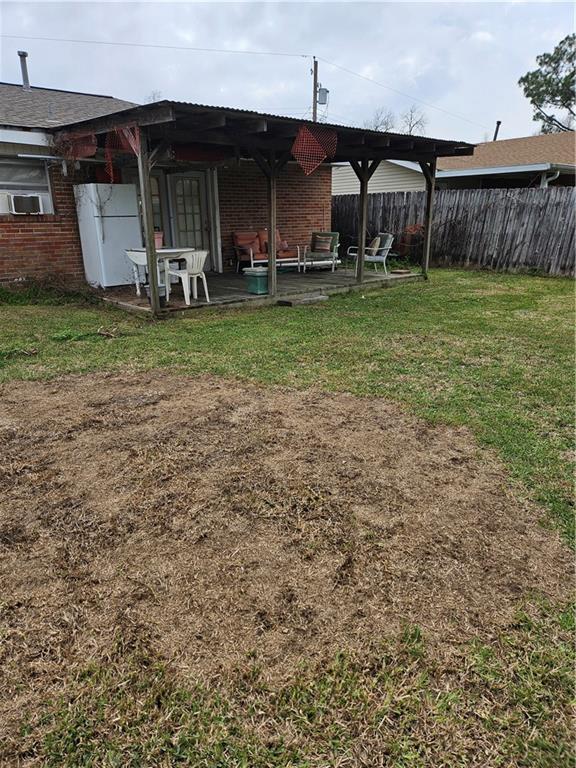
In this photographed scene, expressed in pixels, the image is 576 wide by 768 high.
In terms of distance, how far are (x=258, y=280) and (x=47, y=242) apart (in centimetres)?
361

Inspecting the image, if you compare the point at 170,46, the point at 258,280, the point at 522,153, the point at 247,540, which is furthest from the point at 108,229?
the point at 170,46

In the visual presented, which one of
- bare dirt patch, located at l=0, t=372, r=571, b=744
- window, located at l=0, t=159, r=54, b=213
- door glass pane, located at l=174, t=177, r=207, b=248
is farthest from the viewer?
door glass pane, located at l=174, t=177, r=207, b=248

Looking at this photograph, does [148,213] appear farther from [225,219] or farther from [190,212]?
[225,219]

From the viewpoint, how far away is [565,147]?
15.9m

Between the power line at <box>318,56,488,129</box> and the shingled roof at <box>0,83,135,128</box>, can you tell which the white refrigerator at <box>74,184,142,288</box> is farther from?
the power line at <box>318,56,488,129</box>

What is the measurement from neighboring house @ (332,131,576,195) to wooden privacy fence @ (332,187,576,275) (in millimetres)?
1957

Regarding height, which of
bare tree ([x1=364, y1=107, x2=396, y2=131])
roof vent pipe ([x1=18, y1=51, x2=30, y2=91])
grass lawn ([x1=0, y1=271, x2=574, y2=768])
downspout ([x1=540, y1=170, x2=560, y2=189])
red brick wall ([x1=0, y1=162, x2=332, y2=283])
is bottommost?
grass lawn ([x1=0, y1=271, x2=574, y2=768])

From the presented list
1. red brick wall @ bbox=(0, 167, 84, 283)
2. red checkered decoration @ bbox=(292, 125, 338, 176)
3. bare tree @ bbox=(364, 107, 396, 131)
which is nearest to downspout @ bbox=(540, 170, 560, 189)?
red checkered decoration @ bbox=(292, 125, 338, 176)

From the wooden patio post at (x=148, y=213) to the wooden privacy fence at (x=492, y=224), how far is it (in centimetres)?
920

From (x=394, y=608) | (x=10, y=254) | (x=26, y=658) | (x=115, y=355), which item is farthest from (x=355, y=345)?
(x=10, y=254)

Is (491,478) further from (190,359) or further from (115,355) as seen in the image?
(115,355)

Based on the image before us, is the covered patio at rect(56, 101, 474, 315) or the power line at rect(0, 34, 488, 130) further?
the power line at rect(0, 34, 488, 130)

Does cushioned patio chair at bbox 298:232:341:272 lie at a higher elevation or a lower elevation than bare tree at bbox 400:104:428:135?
lower

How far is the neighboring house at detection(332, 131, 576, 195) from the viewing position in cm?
1426
